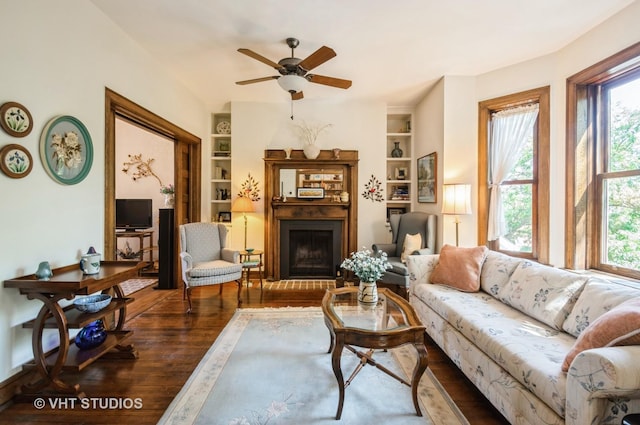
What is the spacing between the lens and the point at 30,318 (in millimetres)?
1895

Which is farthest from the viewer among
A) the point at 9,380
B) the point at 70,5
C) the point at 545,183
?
the point at 545,183

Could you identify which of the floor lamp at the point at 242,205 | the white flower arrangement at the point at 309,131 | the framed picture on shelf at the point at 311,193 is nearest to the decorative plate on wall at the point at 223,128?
the white flower arrangement at the point at 309,131

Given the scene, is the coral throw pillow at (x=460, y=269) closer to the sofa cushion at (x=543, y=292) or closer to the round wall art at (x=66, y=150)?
the sofa cushion at (x=543, y=292)

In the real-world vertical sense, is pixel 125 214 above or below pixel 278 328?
above

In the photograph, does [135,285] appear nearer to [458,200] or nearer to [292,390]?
[292,390]

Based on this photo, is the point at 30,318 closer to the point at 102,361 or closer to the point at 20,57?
the point at 102,361

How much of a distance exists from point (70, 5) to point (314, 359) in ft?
10.9

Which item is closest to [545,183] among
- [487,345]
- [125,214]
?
[487,345]

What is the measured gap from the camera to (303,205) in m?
4.54

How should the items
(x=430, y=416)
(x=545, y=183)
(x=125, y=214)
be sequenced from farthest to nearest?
1. (x=125, y=214)
2. (x=545, y=183)
3. (x=430, y=416)

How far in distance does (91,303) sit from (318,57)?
2658 mm

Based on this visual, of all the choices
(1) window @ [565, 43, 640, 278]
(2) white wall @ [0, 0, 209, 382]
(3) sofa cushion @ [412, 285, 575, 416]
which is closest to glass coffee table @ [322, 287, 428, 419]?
(3) sofa cushion @ [412, 285, 575, 416]

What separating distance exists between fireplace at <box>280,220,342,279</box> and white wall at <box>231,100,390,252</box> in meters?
0.43

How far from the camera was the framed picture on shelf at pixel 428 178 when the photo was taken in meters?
3.96
